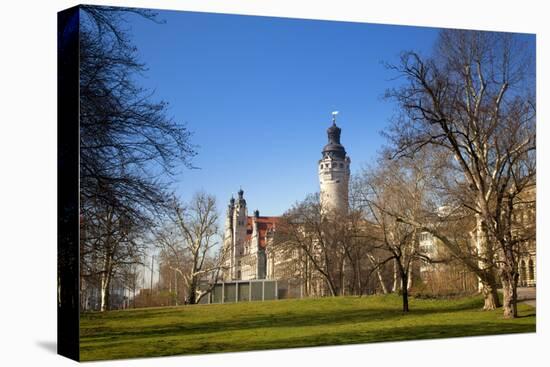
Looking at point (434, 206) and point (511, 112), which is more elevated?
point (511, 112)

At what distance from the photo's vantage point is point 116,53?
1204cm

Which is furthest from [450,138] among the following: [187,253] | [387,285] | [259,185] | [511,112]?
[187,253]

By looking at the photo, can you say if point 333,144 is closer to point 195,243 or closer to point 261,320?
point 195,243

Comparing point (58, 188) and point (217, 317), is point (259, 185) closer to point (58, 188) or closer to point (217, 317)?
point (217, 317)

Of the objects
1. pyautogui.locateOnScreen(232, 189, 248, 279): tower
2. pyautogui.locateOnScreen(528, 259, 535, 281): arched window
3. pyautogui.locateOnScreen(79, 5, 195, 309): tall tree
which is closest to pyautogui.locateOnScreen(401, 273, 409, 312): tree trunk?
pyautogui.locateOnScreen(528, 259, 535, 281): arched window

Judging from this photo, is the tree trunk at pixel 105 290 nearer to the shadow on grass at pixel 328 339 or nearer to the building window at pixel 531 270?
the shadow on grass at pixel 328 339

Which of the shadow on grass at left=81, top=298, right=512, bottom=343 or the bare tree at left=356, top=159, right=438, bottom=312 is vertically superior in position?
the bare tree at left=356, top=159, right=438, bottom=312

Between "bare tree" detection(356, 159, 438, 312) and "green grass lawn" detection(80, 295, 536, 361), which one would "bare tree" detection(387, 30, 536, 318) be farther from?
"green grass lawn" detection(80, 295, 536, 361)

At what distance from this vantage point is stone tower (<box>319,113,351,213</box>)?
44.7 ft

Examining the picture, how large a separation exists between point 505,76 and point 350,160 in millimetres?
3192

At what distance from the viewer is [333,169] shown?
44.9 feet

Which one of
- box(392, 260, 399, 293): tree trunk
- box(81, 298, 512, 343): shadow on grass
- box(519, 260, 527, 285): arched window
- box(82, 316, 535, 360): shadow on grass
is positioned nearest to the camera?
box(82, 316, 535, 360): shadow on grass

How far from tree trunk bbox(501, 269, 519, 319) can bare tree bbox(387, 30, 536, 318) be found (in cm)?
2

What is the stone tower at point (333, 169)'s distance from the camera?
13.6 meters
